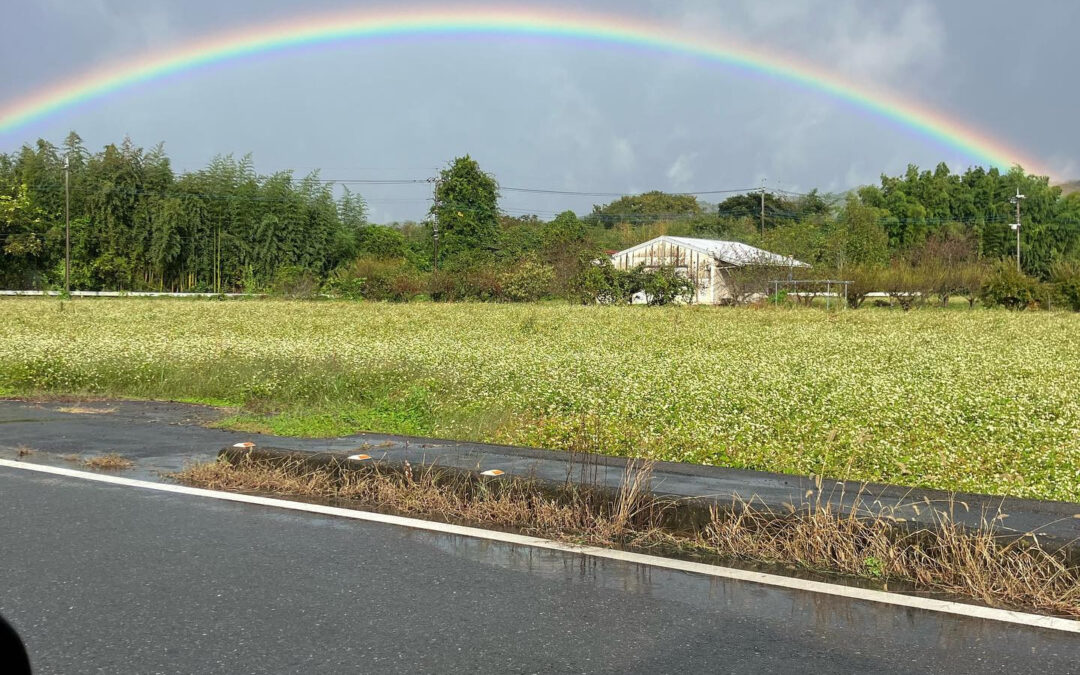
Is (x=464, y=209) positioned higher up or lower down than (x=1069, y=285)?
higher up

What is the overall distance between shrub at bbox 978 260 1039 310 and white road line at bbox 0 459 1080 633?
46.2 meters

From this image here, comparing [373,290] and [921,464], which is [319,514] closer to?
[921,464]

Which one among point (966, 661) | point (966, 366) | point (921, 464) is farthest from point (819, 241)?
point (966, 661)

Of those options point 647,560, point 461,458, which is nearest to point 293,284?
point 461,458

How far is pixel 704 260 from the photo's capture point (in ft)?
185

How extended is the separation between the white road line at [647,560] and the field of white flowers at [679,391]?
7.20 feet

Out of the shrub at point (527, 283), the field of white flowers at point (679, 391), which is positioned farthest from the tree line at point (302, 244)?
the field of white flowers at point (679, 391)

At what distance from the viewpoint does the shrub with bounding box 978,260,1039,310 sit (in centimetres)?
4503

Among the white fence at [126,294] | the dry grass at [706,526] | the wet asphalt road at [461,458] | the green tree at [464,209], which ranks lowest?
the dry grass at [706,526]

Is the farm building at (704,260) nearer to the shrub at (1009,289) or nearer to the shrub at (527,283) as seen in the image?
the shrub at (527,283)

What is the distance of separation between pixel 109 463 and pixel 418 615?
4.55 meters

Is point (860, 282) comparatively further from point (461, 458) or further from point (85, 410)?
point (461, 458)

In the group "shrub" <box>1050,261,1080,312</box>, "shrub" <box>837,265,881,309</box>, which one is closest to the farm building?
→ "shrub" <box>837,265,881,309</box>

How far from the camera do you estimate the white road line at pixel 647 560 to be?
4.14m
